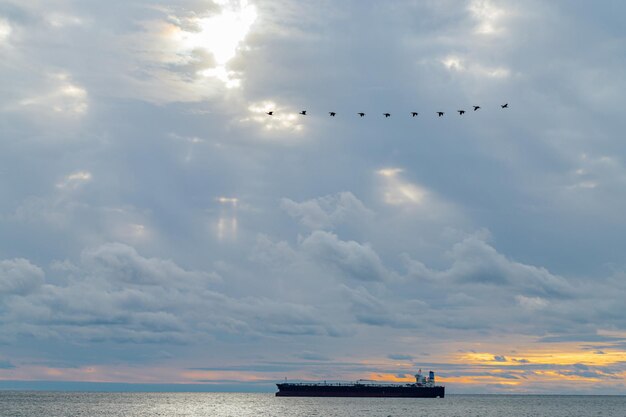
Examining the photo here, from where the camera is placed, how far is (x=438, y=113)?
10094 cm

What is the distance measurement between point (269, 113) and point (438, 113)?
79.6ft

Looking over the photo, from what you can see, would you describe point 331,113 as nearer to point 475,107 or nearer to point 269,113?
point 269,113

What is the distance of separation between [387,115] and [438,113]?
7.85 meters

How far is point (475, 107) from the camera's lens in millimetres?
99625

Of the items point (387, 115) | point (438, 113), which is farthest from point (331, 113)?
point (438, 113)

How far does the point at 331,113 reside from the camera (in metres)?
99.9

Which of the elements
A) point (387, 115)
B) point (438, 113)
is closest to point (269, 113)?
point (387, 115)

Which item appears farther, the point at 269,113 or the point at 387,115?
the point at 269,113

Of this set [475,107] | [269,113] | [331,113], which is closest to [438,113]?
[475,107]

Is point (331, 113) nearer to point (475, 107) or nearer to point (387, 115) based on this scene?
point (387, 115)

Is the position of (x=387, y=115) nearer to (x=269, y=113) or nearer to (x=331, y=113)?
(x=331, y=113)

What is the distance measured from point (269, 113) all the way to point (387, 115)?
17870 millimetres
